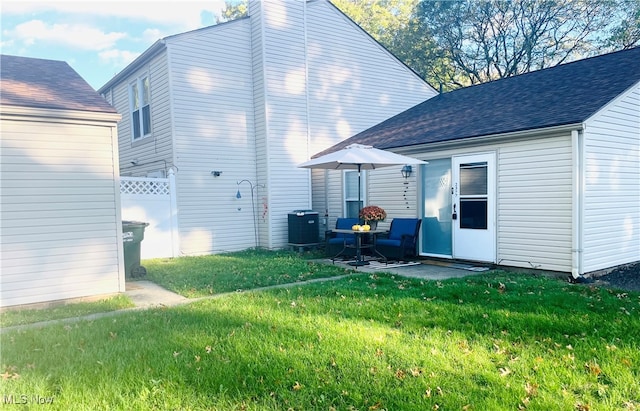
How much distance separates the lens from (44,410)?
2.92 metres

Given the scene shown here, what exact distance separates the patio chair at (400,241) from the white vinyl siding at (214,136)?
13.3 ft

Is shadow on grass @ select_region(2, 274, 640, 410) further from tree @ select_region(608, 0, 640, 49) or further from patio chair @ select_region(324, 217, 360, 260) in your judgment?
tree @ select_region(608, 0, 640, 49)

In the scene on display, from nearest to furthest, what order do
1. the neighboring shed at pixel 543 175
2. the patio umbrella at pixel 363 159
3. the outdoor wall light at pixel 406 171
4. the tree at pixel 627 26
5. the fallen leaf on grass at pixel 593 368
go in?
the fallen leaf on grass at pixel 593 368
the neighboring shed at pixel 543 175
the patio umbrella at pixel 363 159
the outdoor wall light at pixel 406 171
the tree at pixel 627 26

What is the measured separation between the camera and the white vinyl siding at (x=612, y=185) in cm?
723

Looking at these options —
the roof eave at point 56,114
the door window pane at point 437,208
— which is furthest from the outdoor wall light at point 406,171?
the roof eave at point 56,114

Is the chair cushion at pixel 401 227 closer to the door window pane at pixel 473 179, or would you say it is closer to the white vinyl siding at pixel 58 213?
the door window pane at pixel 473 179

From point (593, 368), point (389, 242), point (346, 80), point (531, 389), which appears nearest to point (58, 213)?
point (531, 389)

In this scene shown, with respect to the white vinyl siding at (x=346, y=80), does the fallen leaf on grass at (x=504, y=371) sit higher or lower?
lower

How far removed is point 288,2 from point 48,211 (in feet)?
29.7

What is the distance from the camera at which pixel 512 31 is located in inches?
872

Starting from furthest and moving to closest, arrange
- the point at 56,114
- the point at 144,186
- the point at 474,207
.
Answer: the point at 144,186 < the point at 474,207 < the point at 56,114

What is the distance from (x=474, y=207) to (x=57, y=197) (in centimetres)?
717

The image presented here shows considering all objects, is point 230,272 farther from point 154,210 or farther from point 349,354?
point 349,354

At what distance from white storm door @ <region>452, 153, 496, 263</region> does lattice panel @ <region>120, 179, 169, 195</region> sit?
22.4 feet
